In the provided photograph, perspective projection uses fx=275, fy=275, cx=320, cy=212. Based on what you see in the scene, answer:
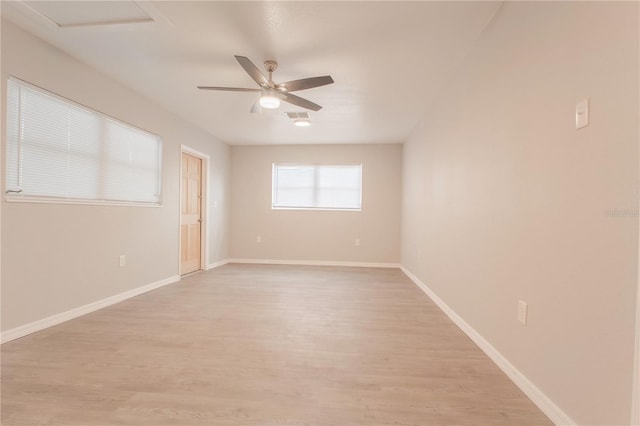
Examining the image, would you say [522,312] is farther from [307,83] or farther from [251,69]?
[251,69]

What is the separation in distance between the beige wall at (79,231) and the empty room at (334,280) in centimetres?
2

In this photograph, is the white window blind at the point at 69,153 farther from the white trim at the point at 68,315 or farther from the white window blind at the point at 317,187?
the white window blind at the point at 317,187

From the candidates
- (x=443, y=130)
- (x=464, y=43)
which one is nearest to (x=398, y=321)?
(x=443, y=130)

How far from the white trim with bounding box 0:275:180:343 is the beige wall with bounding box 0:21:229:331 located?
0.04 metres

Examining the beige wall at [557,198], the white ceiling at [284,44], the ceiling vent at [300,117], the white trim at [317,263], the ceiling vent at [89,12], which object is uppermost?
the ceiling vent at [89,12]

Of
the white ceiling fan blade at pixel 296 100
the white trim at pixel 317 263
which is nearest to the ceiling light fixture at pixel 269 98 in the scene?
the white ceiling fan blade at pixel 296 100

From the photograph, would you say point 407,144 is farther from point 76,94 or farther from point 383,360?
point 76,94

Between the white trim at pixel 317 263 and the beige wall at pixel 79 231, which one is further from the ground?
the beige wall at pixel 79 231

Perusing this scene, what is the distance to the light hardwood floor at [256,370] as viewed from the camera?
1376mm

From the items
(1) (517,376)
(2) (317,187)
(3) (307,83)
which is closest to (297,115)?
(3) (307,83)

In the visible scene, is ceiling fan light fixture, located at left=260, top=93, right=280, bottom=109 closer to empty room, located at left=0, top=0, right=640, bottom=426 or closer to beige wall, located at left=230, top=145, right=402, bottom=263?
empty room, located at left=0, top=0, right=640, bottom=426

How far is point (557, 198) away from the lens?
135 centimetres

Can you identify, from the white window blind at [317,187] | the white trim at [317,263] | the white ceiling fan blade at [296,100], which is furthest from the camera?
the white window blind at [317,187]

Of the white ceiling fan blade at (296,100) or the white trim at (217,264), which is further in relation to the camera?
the white trim at (217,264)
